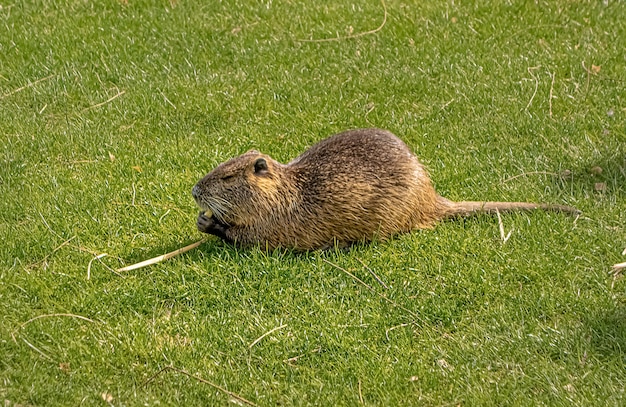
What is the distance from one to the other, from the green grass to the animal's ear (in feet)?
1.59

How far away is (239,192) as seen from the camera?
4.66 meters

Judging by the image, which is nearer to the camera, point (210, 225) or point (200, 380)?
point (200, 380)

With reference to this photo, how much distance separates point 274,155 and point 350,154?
41.6 inches

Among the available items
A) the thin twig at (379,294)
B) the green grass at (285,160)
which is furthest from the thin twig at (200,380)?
the thin twig at (379,294)

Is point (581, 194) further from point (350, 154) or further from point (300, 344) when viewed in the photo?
point (300, 344)

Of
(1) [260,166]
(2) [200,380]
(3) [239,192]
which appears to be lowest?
(2) [200,380]

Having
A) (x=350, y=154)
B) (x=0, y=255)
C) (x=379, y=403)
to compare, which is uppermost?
(x=350, y=154)

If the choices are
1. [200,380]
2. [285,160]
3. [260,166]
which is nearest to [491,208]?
[260,166]

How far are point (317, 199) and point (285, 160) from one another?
1.04m

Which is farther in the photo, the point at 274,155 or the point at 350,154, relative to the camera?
the point at 274,155

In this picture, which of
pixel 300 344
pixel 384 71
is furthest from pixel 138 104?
pixel 300 344

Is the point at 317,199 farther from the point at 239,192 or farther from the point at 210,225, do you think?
the point at 210,225

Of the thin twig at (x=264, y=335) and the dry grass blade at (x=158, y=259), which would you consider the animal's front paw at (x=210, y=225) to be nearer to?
the dry grass blade at (x=158, y=259)

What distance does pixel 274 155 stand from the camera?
5.73 metres
